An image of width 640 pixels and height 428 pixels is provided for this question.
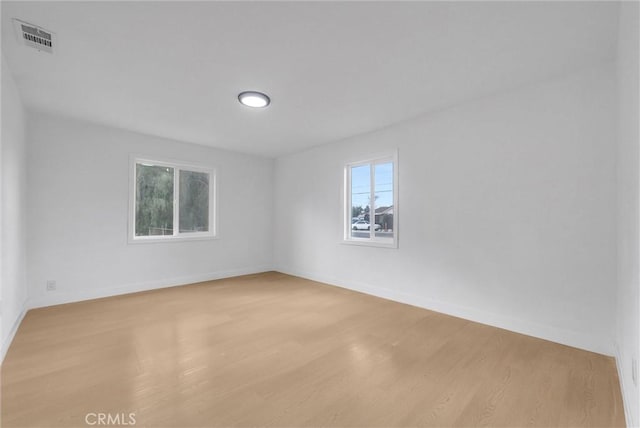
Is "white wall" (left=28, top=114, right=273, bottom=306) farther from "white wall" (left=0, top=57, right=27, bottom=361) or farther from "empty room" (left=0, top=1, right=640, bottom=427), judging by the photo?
"white wall" (left=0, top=57, right=27, bottom=361)

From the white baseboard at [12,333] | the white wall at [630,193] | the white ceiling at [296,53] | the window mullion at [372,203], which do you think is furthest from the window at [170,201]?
the white wall at [630,193]

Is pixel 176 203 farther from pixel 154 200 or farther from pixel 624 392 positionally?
pixel 624 392

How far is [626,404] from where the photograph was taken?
66.9 inches

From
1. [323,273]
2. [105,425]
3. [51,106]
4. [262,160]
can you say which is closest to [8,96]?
[51,106]

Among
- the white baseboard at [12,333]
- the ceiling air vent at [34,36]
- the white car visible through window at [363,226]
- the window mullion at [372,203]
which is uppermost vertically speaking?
the ceiling air vent at [34,36]

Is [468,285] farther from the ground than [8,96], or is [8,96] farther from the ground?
[8,96]

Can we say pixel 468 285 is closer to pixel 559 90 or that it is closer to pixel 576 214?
pixel 576 214

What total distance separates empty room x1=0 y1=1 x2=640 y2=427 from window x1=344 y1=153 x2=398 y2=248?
0.12 ft

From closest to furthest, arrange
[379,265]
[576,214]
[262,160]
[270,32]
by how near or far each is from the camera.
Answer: [270,32]
[576,214]
[379,265]
[262,160]

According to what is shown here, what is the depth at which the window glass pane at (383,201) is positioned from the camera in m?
4.16

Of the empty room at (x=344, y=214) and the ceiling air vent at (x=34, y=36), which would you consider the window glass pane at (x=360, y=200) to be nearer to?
the empty room at (x=344, y=214)

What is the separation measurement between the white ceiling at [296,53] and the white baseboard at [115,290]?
2.39m

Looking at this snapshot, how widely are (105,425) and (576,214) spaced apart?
3.83m

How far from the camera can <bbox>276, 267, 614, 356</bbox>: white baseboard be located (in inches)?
96.8
